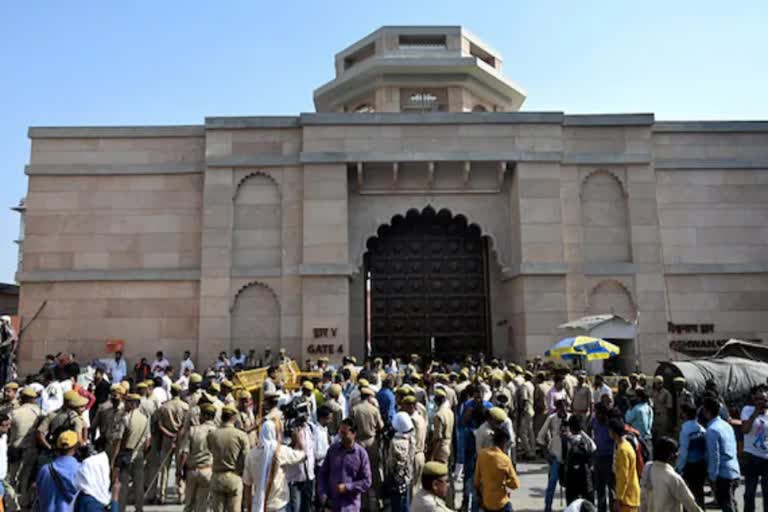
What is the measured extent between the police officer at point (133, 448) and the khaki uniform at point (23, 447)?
1140 millimetres

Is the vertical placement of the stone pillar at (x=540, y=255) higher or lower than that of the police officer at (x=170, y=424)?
higher

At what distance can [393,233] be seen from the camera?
2058 centimetres

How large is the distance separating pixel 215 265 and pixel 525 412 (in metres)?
11.1

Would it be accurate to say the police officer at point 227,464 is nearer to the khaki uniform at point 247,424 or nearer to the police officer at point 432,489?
the khaki uniform at point 247,424

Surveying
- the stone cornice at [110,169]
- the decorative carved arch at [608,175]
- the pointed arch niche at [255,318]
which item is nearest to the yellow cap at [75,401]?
the pointed arch niche at [255,318]

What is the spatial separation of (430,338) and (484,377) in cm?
788

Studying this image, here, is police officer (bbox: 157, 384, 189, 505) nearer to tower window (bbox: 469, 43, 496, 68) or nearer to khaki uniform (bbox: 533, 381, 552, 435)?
khaki uniform (bbox: 533, 381, 552, 435)

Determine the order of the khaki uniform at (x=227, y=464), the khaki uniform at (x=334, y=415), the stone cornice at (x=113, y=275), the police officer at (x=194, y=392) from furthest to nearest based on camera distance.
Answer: the stone cornice at (x=113, y=275) < the police officer at (x=194, y=392) < the khaki uniform at (x=334, y=415) < the khaki uniform at (x=227, y=464)

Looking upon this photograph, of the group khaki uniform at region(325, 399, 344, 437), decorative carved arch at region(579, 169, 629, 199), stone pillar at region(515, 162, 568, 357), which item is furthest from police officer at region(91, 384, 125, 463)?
decorative carved arch at region(579, 169, 629, 199)

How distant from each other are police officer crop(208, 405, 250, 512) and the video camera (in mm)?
512

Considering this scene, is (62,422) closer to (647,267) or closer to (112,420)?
(112,420)

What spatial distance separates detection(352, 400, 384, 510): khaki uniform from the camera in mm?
7781

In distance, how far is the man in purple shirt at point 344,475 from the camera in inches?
235

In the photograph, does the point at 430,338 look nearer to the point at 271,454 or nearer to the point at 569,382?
the point at 569,382
